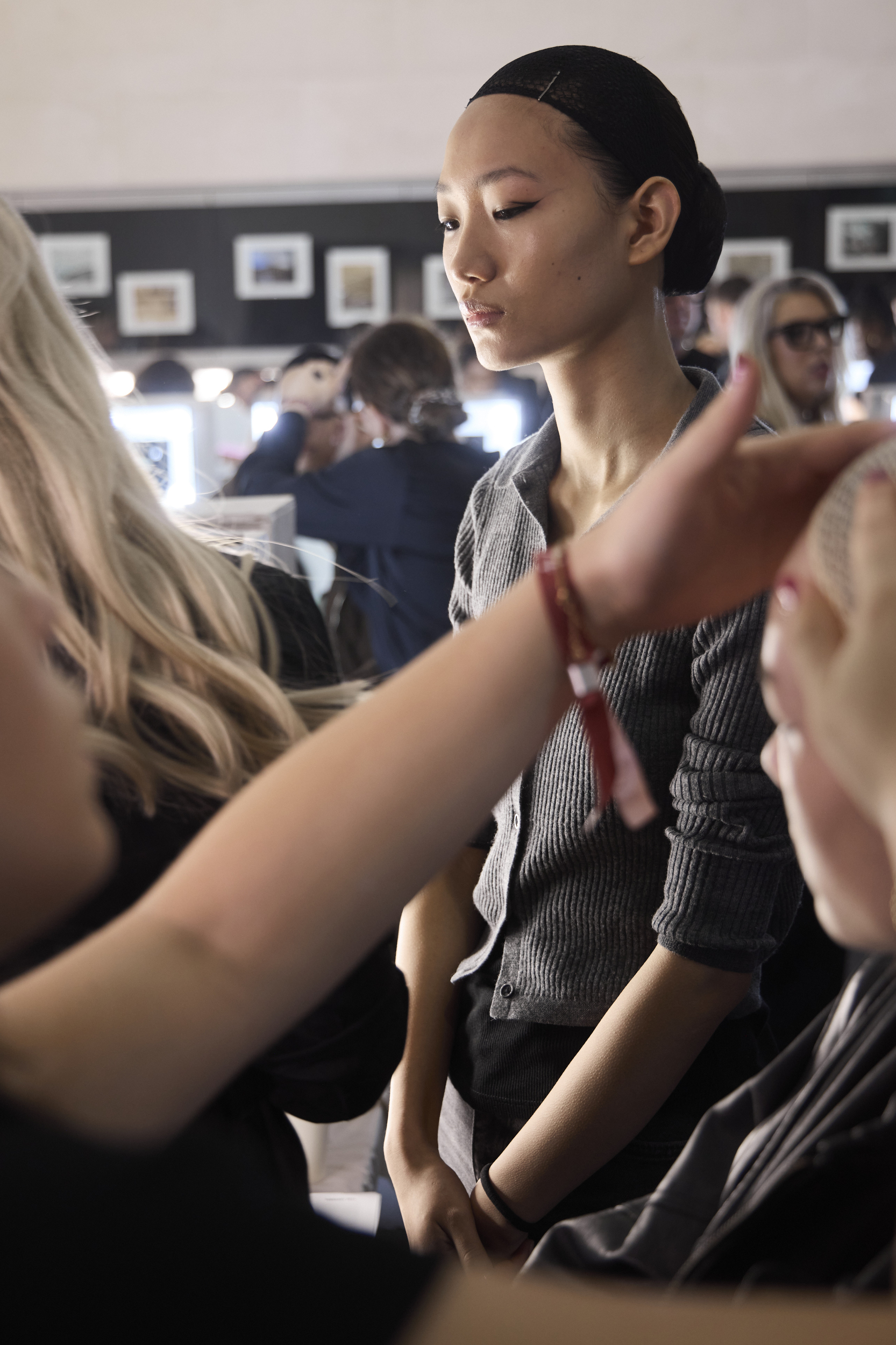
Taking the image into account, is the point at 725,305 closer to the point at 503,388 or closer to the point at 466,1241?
the point at 503,388

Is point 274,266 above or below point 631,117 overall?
below

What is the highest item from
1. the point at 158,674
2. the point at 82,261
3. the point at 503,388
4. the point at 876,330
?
the point at 158,674

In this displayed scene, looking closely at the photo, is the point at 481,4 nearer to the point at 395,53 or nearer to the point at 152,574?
the point at 395,53

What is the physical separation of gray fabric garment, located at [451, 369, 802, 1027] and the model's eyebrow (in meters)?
0.25

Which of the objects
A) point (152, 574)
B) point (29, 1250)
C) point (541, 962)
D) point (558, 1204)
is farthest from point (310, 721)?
point (29, 1250)

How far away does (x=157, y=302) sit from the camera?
7.18 meters

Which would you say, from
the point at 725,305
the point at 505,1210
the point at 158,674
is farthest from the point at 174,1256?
the point at 725,305

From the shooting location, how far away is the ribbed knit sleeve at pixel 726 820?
3.18 ft

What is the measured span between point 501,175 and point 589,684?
589mm

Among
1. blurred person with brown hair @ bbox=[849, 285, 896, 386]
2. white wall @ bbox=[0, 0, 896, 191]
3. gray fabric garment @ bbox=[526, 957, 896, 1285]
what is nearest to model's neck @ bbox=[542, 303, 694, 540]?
gray fabric garment @ bbox=[526, 957, 896, 1285]

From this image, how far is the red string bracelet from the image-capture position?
26.3 inches

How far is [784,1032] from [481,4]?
638 centimetres

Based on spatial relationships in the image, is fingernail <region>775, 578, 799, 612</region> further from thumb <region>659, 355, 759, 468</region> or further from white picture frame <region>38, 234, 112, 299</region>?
white picture frame <region>38, 234, 112, 299</region>

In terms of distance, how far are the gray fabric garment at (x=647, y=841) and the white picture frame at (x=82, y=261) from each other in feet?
21.9
